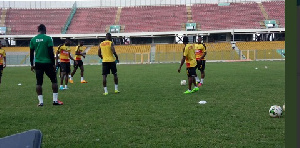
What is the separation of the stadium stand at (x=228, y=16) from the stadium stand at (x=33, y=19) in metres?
22.7

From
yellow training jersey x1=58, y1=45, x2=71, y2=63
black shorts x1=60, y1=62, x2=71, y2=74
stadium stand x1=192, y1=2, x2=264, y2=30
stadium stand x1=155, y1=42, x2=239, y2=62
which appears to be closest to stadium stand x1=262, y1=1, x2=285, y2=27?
stadium stand x1=192, y1=2, x2=264, y2=30

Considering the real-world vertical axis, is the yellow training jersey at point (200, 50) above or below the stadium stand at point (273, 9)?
below

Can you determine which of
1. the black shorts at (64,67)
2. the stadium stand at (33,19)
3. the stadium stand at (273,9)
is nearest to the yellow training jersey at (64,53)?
the black shorts at (64,67)

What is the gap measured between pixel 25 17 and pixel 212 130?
59429 mm

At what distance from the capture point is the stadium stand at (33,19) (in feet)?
181

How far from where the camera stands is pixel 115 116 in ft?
21.6

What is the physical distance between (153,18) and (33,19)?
66.9ft

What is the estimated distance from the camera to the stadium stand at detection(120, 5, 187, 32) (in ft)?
179

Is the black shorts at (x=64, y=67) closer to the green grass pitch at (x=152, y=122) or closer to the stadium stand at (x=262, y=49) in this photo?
the green grass pitch at (x=152, y=122)

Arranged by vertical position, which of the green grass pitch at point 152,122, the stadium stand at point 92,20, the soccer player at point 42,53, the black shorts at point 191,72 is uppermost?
the stadium stand at point 92,20

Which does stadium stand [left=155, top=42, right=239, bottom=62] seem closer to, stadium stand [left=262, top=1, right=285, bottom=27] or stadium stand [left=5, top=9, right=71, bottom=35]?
stadium stand [left=262, top=1, right=285, bottom=27]

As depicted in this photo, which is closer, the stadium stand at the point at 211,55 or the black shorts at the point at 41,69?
the black shorts at the point at 41,69
